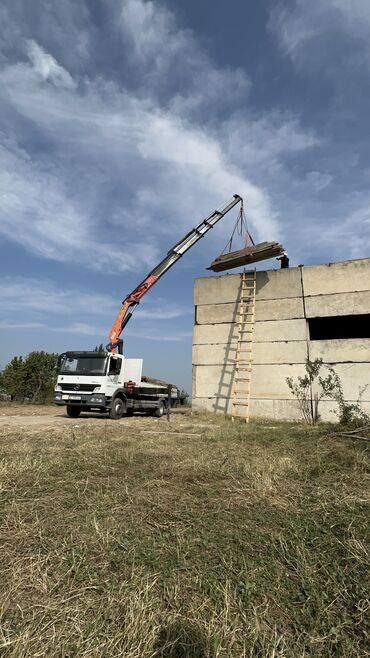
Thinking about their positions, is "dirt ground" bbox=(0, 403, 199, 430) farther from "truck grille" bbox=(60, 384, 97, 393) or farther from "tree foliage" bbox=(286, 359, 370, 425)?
"tree foliage" bbox=(286, 359, 370, 425)

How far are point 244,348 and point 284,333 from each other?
1.52m

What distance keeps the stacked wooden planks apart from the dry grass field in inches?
402

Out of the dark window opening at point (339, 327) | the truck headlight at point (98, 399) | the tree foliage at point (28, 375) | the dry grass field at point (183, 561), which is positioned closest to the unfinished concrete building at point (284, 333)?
the dark window opening at point (339, 327)

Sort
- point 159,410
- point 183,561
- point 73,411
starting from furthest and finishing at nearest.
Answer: point 159,410, point 73,411, point 183,561

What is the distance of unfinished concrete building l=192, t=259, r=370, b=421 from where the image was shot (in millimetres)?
12586

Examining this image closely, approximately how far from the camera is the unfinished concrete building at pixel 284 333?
1259 cm

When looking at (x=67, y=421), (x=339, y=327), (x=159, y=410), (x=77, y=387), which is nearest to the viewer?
(x=67, y=421)

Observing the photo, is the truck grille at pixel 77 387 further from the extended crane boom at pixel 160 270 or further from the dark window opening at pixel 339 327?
the dark window opening at pixel 339 327

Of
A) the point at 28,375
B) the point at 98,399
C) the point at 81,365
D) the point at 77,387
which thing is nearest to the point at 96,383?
the point at 98,399

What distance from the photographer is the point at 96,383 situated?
1361cm

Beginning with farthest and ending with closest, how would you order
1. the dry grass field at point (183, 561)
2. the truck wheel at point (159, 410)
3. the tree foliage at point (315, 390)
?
1. the truck wheel at point (159, 410)
2. the tree foliage at point (315, 390)
3. the dry grass field at point (183, 561)

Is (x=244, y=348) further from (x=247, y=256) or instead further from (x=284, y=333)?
(x=247, y=256)

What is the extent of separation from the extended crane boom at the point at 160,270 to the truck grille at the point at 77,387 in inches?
97.1

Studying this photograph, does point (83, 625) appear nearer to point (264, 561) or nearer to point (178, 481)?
point (264, 561)
